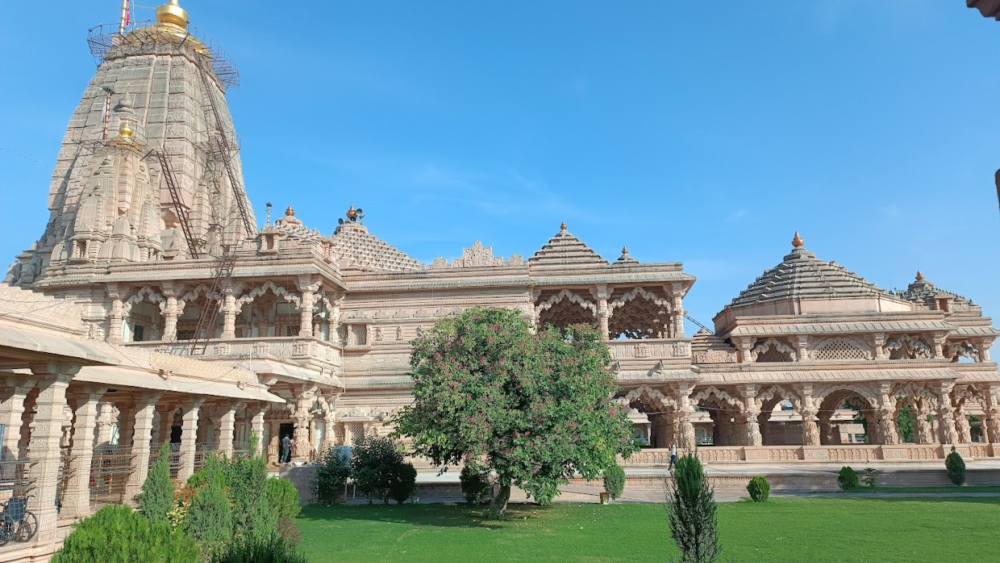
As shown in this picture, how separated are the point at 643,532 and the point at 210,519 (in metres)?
8.45

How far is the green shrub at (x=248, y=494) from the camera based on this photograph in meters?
10.2

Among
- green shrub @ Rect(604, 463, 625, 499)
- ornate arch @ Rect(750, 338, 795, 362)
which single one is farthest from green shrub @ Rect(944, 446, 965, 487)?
green shrub @ Rect(604, 463, 625, 499)

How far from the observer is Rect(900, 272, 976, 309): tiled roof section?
3750 cm

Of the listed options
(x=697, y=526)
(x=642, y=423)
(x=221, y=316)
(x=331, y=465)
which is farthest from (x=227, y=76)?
(x=697, y=526)

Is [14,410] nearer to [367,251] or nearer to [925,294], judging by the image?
[367,251]

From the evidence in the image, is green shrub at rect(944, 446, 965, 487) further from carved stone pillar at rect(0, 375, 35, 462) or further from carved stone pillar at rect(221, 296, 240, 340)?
carved stone pillar at rect(221, 296, 240, 340)

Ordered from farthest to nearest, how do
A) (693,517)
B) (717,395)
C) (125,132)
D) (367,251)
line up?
(367,251)
(125,132)
(717,395)
(693,517)

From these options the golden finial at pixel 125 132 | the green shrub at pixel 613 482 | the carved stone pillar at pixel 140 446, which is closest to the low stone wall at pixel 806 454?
the green shrub at pixel 613 482

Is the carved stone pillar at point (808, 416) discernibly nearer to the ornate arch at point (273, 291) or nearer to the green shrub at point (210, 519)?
the ornate arch at point (273, 291)

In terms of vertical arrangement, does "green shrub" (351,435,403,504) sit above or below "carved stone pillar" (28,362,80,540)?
below

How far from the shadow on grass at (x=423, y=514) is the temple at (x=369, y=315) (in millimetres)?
3259

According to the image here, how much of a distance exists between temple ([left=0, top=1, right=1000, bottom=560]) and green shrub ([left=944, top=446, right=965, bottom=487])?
4.38 meters

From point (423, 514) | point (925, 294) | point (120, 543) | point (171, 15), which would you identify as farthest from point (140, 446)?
point (925, 294)

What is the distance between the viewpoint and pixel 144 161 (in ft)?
107
